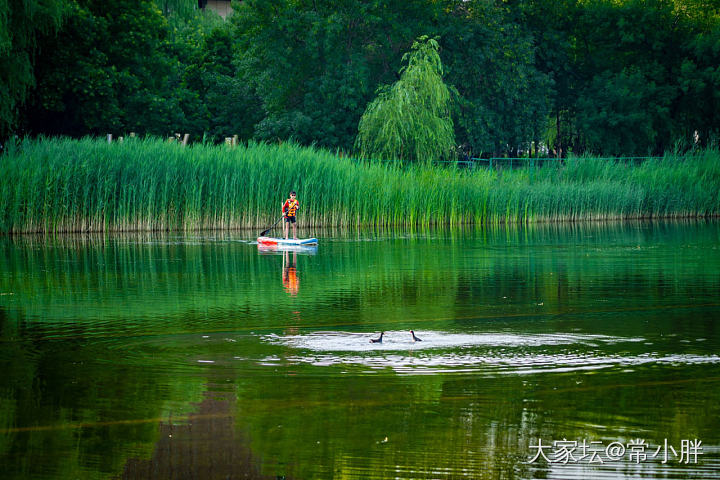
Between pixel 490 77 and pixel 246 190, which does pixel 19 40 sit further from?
pixel 490 77

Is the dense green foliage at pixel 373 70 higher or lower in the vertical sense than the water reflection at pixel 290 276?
higher

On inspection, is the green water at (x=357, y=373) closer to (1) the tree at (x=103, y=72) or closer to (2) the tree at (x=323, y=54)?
(1) the tree at (x=103, y=72)

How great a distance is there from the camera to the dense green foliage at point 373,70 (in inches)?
1603

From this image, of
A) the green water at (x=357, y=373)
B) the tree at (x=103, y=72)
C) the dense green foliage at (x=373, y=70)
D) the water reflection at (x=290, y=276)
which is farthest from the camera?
the dense green foliage at (x=373, y=70)

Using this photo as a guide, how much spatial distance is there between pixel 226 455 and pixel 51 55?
116 feet

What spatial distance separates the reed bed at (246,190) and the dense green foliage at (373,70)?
28.1ft

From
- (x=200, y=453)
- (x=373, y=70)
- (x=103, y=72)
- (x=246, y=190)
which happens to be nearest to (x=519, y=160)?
(x=373, y=70)

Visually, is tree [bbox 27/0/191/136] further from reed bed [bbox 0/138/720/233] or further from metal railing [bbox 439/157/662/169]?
metal railing [bbox 439/157/662/169]

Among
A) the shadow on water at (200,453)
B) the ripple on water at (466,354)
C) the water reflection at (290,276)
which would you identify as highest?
the water reflection at (290,276)

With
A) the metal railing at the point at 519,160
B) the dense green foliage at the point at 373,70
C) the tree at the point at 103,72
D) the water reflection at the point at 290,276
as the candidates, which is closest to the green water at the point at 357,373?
the water reflection at the point at 290,276

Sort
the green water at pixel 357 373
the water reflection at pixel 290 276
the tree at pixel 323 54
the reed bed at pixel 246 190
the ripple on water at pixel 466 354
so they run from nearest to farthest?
the green water at pixel 357 373 → the ripple on water at pixel 466 354 → the water reflection at pixel 290 276 → the reed bed at pixel 246 190 → the tree at pixel 323 54

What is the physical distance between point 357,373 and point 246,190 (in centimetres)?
2341

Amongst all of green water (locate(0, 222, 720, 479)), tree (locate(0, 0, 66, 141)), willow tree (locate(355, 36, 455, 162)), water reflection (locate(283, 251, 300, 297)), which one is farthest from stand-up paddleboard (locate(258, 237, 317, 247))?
willow tree (locate(355, 36, 455, 162))

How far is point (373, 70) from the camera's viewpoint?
166 ft
